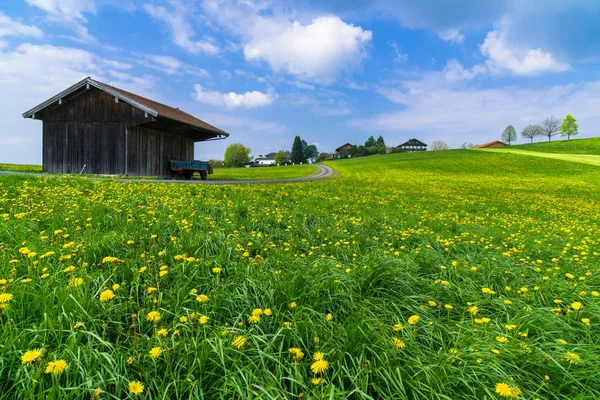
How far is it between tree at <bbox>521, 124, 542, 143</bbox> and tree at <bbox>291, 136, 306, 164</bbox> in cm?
8702

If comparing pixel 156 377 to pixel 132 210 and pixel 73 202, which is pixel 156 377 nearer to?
pixel 132 210

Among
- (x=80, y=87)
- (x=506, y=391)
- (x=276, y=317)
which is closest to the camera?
(x=506, y=391)

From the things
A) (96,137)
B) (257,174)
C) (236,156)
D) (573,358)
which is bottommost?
(573,358)

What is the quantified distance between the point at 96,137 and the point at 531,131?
138400 millimetres

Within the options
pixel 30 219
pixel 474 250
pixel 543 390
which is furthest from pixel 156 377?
pixel 474 250

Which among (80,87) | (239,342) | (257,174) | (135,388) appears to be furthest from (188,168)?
(135,388)

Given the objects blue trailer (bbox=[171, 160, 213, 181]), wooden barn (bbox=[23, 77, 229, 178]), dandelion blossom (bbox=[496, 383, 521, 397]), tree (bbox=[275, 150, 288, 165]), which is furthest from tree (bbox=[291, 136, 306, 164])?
dandelion blossom (bbox=[496, 383, 521, 397])

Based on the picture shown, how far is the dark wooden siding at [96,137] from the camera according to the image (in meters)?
20.4

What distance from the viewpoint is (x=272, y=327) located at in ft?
8.33

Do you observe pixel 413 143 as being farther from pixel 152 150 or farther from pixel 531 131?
pixel 152 150

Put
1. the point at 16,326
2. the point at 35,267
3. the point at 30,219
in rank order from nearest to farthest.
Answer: the point at 16,326, the point at 35,267, the point at 30,219

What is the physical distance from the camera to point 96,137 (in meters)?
20.8

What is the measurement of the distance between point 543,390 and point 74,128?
89.1 feet

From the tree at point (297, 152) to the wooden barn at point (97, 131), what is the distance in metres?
91.9
